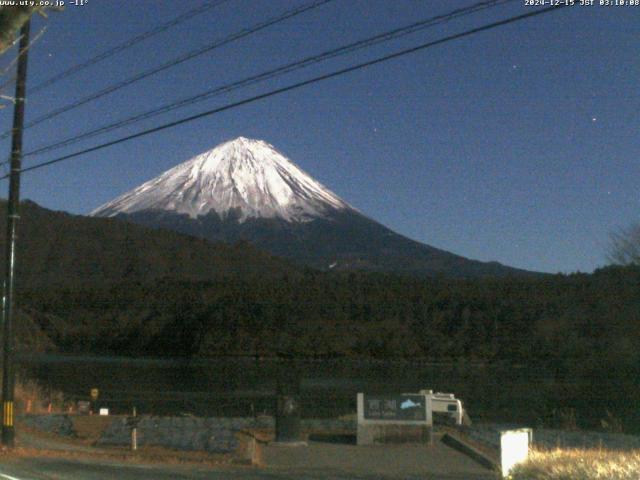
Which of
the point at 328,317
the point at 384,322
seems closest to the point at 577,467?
the point at 384,322

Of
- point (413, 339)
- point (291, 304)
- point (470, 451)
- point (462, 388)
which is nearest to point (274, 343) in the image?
point (291, 304)

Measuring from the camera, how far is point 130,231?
126 m

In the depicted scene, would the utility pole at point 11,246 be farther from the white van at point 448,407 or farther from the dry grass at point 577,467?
the white van at point 448,407

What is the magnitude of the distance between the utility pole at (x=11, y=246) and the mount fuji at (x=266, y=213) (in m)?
128

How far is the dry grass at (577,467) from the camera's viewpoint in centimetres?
1095

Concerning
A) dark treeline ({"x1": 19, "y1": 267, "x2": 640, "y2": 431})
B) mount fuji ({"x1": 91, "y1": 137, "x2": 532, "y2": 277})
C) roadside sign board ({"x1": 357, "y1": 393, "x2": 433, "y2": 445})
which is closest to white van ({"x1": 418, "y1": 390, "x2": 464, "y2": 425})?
roadside sign board ({"x1": 357, "y1": 393, "x2": 433, "y2": 445})

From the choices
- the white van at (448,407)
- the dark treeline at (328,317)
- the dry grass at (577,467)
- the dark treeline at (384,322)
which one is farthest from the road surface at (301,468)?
the dark treeline at (328,317)

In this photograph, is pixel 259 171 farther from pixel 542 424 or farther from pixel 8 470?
pixel 8 470

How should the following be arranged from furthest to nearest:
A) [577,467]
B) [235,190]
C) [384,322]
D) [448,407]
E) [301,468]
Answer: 1. [235,190]
2. [384,322]
3. [448,407]
4. [301,468]
5. [577,467]

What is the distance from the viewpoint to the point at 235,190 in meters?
166

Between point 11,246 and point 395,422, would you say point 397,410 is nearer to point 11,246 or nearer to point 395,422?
point 395,422

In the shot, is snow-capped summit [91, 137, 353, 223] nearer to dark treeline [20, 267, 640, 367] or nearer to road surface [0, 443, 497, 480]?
dark treeline [20, 267, 640, 367]

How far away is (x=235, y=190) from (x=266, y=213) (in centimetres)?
831

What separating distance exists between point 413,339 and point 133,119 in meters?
63.6
